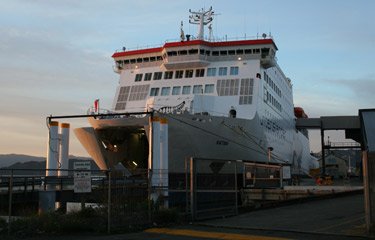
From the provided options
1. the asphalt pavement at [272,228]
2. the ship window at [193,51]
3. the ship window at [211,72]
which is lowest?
the asphalt pavement at [272,228]

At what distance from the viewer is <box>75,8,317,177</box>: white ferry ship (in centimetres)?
2723

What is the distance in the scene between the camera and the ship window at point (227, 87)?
31.8 m

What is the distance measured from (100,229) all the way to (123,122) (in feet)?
56.1

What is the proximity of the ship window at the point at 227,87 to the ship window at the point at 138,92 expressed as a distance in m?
5.41

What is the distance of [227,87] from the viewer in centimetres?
3219

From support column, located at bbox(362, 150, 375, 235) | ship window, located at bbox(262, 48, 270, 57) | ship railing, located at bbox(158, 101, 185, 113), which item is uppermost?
A: ship window, located at bbox(262, 48, 270, 57)

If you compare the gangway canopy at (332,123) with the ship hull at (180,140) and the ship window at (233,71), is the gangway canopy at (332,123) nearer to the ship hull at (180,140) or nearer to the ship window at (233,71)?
the ship hull at (180,140)

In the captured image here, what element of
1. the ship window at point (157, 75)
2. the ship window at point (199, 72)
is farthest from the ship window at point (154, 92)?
the ship window at point (199, 72)

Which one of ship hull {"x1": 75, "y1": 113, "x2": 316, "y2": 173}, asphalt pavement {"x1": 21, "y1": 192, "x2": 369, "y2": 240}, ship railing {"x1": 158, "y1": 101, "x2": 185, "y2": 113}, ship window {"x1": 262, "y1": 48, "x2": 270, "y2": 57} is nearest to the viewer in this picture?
asphalt pavement {"x1": 21, "y1": 192, "x2": 369, "y2": 240}

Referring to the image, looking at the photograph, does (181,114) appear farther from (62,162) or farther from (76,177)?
(76,177)

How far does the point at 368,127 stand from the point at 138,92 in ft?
68.6

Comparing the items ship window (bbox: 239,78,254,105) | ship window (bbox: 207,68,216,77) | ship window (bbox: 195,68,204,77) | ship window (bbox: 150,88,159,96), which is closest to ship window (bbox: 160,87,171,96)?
ship window (bbox: 150,88,159,96)

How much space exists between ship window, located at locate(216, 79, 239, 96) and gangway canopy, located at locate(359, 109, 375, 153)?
43.7ft

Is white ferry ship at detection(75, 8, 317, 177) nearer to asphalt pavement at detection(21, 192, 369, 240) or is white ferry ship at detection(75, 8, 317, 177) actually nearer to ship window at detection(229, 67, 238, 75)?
ship window at detection(229, 67, 238, 75)
